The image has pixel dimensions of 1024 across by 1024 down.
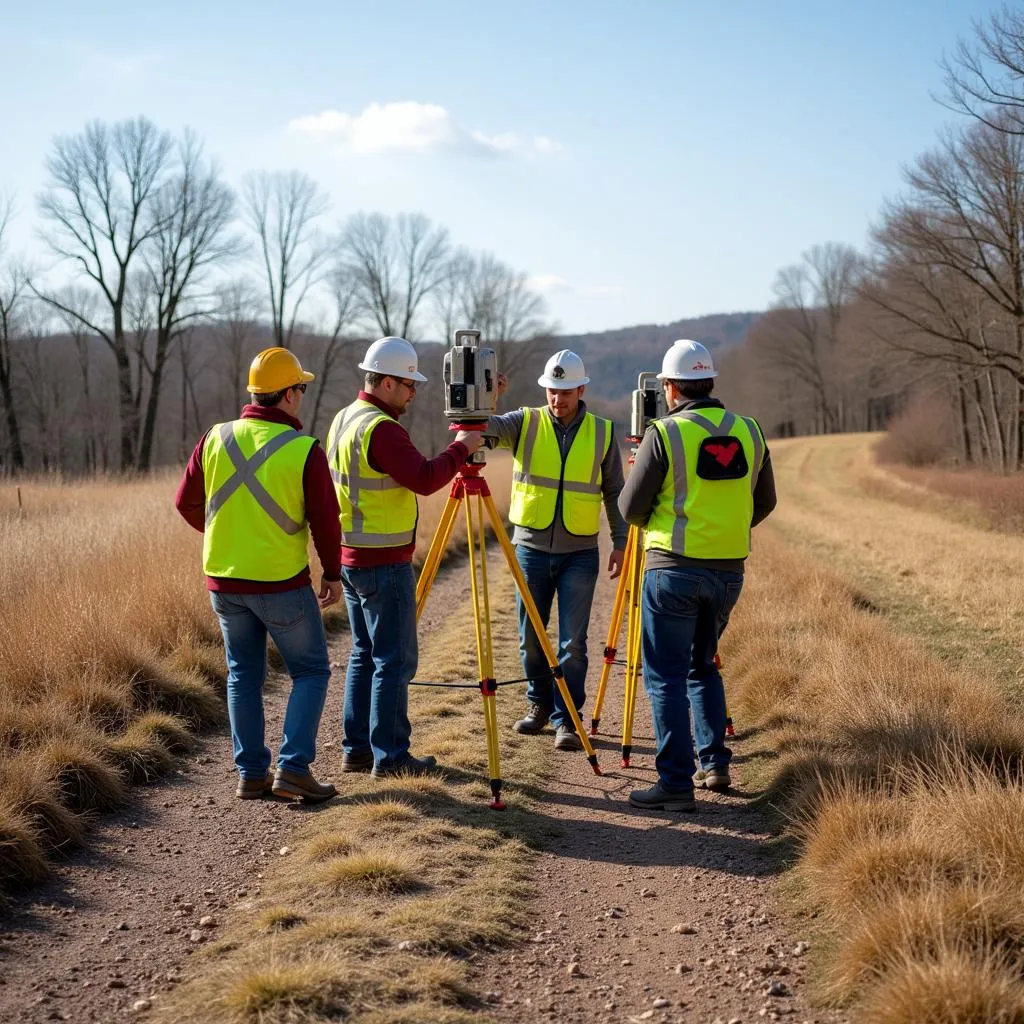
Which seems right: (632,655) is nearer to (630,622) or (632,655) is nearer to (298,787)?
(630,622)

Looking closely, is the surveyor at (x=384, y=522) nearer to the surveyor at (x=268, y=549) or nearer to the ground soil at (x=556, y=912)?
the surveyor at (x=268, y=549)

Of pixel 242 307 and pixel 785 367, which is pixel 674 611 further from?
pixel 785 367

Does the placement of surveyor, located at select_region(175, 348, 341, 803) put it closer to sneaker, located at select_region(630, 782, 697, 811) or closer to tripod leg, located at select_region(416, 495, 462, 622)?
tripod leg, located at select_region(416, 495, 462, 622)

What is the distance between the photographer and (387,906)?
4098mm

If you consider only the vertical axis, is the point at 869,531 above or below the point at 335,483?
below

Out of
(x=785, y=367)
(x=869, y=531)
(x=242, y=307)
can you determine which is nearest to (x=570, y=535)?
(x=869, y=531)

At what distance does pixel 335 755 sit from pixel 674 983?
341 centimetres

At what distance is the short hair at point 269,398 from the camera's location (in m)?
5.36

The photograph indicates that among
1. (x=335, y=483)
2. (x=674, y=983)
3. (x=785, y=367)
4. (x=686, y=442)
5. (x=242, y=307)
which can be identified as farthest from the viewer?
(x=785, y=367)

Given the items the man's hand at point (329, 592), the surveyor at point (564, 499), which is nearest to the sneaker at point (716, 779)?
the surveyor at point (564, 499)

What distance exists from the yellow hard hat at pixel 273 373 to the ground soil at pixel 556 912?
223 centimetres

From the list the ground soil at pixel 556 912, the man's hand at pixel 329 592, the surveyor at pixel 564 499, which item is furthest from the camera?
the surveyor at pixel 564 499

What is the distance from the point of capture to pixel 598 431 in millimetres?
6727

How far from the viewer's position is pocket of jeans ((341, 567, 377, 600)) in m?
5.66
